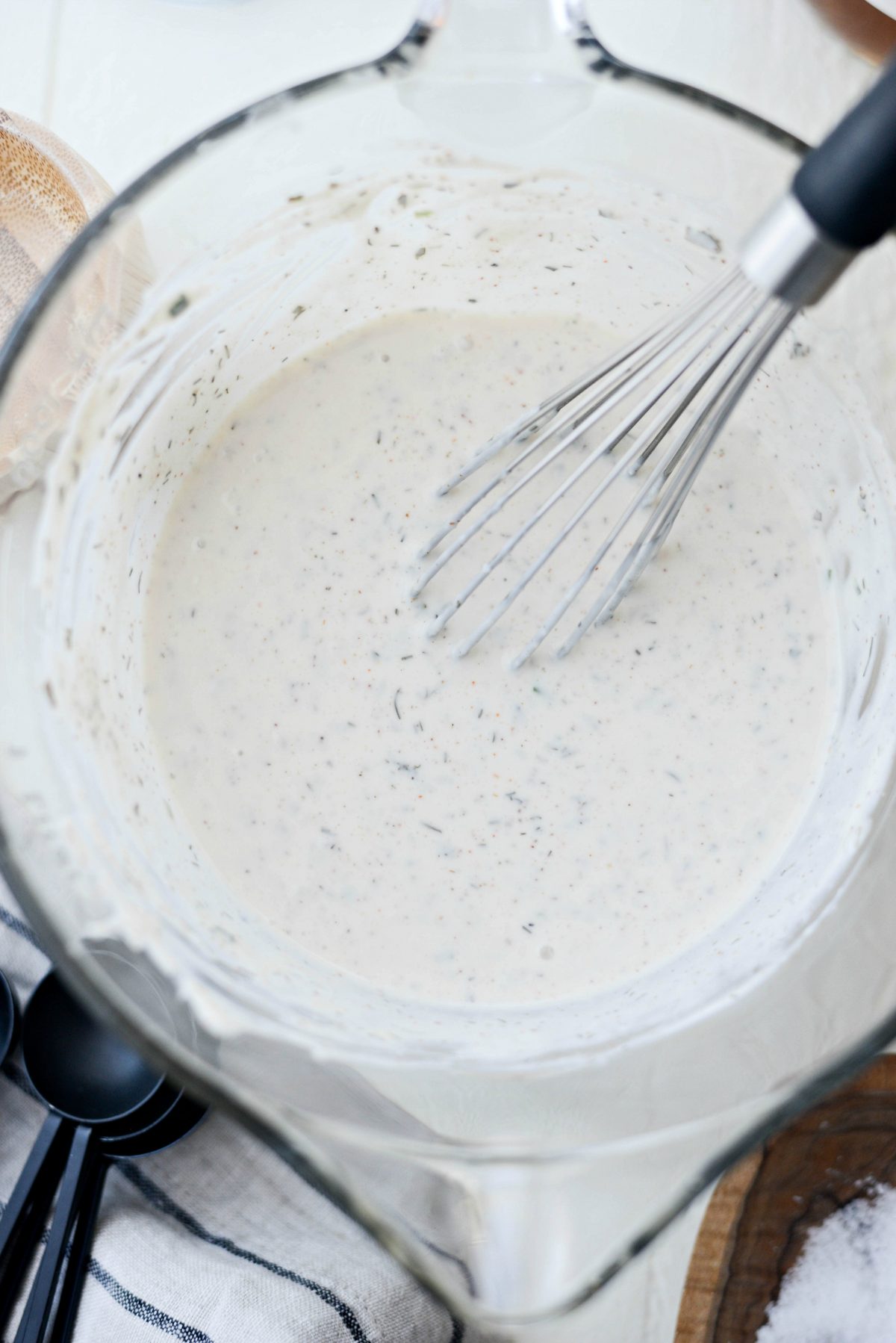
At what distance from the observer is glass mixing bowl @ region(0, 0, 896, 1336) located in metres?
0.63

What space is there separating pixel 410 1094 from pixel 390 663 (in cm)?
28

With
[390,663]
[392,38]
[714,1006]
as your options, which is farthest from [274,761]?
[392,38]

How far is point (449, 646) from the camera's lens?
86 cm

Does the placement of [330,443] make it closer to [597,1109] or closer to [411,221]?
[411,221]

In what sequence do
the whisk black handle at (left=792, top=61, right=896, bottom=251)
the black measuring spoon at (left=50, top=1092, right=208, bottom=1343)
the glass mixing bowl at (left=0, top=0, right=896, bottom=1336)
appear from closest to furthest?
the whisk black handle at (left=792, top=61, right=896, bottom=251) < the glass mixing bowl at (left=0, top=0, right=896, bottom=1336) < the black measuring spoon at (left=50, top=1092, right=208, bottom=1343)

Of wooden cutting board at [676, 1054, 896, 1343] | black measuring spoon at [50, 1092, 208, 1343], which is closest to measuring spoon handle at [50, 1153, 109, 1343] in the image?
black measuring spoon at [50, 1092, 208, 1343]

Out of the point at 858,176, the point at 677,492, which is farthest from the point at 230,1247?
the point at 858,176

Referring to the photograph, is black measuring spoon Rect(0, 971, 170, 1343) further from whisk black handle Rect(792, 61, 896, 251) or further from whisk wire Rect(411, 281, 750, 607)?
whisk black handle Rect(792, 61, 896, 251)

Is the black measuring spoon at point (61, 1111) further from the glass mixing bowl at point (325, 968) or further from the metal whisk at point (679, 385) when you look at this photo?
the metal whisk at point (679, 385)

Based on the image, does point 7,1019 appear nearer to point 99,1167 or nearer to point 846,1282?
point 99,1167

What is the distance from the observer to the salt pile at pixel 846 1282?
0.95m

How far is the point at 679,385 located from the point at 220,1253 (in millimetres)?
756

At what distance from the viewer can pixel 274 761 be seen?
0.85 metres

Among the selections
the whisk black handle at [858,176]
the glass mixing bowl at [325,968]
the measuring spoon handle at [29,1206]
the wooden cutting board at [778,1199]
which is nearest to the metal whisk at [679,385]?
the whisk black handle at [858,176]
